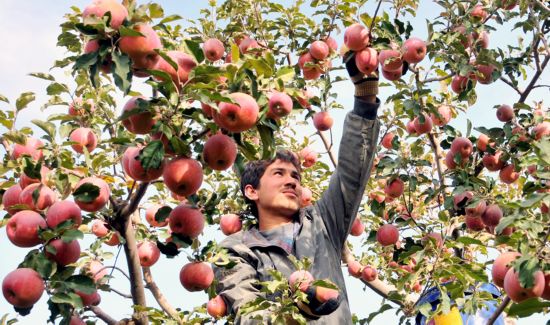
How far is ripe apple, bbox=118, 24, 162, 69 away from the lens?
2096 millimetres

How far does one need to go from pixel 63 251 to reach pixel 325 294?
1027 mm

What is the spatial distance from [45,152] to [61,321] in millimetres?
741

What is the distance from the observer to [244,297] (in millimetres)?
2783

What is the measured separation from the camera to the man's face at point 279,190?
3480 millimetres

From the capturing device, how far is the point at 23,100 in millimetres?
2854

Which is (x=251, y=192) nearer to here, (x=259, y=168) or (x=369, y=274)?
(x=259, y=168)

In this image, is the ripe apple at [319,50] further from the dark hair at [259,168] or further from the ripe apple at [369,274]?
the ripe apple at [369,274]

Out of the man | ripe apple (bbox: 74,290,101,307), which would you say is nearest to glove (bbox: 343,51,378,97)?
the man

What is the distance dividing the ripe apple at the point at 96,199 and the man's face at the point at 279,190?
4.00 feet

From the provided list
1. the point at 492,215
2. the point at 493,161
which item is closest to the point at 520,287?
the point at 492,215

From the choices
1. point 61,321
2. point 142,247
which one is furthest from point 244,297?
point 142,247

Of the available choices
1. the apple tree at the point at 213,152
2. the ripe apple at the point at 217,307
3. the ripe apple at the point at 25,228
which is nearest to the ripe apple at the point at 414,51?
the apple tree at the point at 213,152

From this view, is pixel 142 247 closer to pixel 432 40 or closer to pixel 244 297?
pixel 244 297

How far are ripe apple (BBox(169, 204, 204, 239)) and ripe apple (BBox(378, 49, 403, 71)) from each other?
5.09ft
